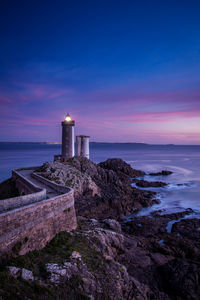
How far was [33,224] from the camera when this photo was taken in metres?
10.6

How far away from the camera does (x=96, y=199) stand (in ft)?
87.8

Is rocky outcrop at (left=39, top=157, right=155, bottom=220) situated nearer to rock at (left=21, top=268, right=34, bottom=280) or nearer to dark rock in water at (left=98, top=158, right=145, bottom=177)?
rock at (left=21, top=268, right=34, bottom=280)

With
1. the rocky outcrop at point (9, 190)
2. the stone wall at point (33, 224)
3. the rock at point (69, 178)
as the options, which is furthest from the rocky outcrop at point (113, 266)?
the rocky outcrop at point (9, 190)

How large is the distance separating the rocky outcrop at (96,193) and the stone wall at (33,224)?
960 centimetres

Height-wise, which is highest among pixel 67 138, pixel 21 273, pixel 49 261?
pixel 67 138

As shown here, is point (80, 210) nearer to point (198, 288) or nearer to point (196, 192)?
point (198, 288)

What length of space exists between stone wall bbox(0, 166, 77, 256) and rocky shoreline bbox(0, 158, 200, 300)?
0.46 m

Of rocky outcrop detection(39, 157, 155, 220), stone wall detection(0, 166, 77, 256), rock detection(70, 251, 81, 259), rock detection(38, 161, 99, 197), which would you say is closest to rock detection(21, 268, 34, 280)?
stone wall detection(0, 166, 77, 256)

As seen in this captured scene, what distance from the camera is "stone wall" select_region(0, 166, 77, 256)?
8969 millimetres

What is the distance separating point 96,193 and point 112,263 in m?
16.2

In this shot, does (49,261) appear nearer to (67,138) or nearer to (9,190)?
(9,190)

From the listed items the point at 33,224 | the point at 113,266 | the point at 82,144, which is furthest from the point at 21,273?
the point at 82,144

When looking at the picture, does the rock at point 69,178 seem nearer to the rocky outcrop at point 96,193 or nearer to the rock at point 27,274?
the rocky outcrop at point 96,193

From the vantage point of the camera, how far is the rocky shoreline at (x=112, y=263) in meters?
8.44
